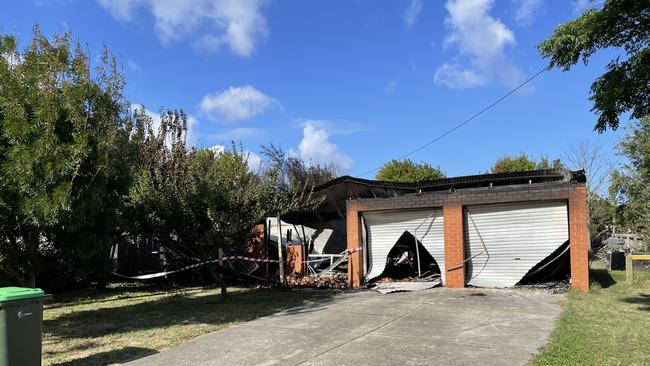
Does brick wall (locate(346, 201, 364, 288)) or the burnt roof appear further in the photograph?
brick wall (locate(346, 201, 364, 288))

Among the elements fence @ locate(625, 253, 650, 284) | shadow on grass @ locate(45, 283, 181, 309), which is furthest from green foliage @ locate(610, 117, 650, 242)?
shadow on grass @ locate(45, 283, 181, 309)

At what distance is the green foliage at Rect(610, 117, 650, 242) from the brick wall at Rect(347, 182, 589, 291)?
35.8ft

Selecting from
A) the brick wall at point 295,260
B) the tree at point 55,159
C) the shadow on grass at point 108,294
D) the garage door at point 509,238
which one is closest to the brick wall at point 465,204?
the garage door at point 509,238

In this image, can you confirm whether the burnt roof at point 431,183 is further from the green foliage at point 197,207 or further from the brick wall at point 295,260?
the green foliage at point 197,207

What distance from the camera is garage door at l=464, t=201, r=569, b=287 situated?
46.7ft

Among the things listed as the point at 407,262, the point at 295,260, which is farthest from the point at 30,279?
the point at 407,262

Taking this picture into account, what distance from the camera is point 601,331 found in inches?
326

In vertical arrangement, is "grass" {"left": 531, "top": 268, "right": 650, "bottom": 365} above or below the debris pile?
above

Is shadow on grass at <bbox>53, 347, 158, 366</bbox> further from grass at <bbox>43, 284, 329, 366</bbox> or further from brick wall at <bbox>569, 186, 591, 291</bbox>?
brick wall at <bbox>569, 186, 591, 291</bbox>

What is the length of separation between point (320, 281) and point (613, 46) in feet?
38.1

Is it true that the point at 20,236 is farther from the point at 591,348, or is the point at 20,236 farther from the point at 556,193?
the point at 556,193

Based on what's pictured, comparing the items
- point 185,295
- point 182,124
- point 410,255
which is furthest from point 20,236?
point 182,124

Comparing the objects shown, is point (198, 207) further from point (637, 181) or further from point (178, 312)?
point (637, 181)

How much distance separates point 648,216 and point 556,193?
1179 centimetres
